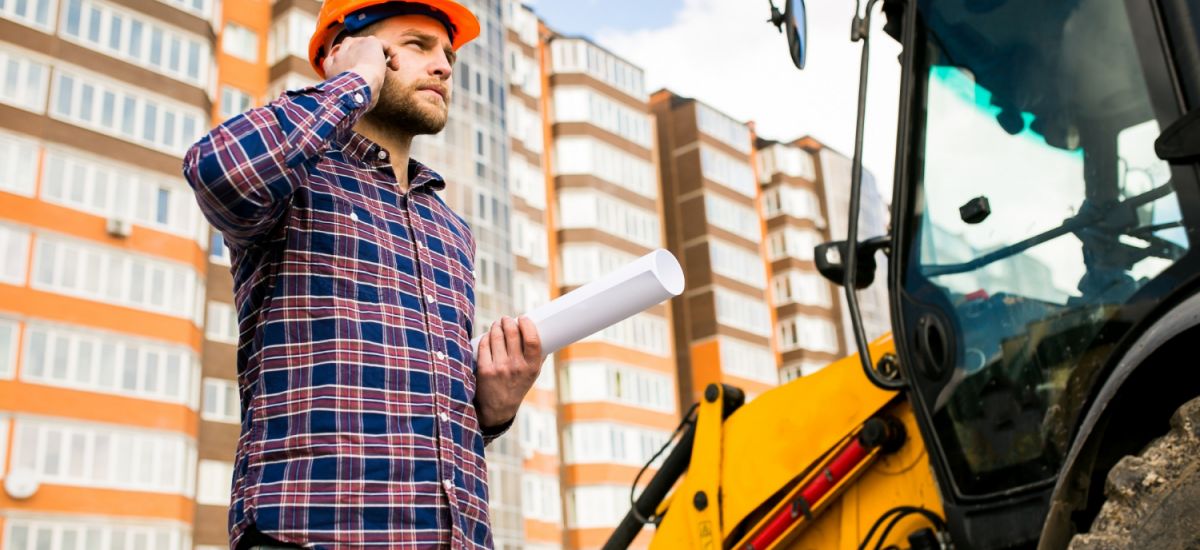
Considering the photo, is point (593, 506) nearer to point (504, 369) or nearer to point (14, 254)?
point (14, 254)

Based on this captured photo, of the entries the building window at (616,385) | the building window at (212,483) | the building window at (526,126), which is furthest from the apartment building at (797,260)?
the building window at (212,483)

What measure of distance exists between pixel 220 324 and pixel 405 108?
89.7 ft

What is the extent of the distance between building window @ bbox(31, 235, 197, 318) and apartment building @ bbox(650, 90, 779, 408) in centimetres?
2165

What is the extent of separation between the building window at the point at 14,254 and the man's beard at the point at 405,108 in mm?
23798

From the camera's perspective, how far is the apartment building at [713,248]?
150 feet

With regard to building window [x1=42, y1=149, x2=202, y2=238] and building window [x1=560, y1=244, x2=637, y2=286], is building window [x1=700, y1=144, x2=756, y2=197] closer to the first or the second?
building window [x1=560, y1=244, x2=637, y2=286]

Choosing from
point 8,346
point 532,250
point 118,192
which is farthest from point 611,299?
point 532,250

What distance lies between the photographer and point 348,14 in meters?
2.65

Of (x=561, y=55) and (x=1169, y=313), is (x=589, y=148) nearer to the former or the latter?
(x=561, y=55)

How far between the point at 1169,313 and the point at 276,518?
1.96 metres

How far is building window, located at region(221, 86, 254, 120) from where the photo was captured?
3136 centimetres

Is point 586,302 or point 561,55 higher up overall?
point 561,55

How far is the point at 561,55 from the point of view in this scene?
4375 cm

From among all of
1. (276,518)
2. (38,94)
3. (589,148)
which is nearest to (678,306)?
(589,148)
